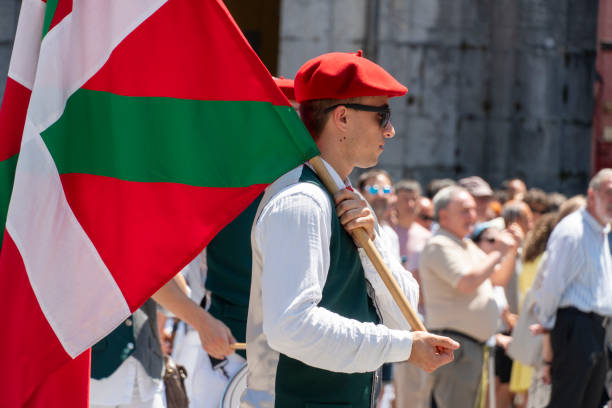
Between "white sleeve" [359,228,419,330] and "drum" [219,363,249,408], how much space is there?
716 millimetres

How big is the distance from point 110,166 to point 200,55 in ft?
1.34

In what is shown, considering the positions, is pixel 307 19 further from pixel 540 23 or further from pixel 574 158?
pixel 574 158

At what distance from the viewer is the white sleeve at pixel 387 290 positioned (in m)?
2.79

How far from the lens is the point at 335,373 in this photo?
2607 mm

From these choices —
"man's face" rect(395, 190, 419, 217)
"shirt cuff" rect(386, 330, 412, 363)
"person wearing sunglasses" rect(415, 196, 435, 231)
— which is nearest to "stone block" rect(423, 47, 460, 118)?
"man's face" rect(395, 190, 419, 217)

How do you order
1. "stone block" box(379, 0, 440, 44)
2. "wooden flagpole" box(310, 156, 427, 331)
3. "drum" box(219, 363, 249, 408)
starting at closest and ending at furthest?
"wooden flagpole" box(310, 156, 427, 331)
"drum" box(219, 363, 249, 408)
"stone block" box(379, 0, 440, 44)

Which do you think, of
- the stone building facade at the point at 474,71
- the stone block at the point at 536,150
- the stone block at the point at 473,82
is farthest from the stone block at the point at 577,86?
the stone block at the point at 473,82

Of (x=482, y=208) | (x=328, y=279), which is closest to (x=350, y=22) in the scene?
(x=482, y=208)

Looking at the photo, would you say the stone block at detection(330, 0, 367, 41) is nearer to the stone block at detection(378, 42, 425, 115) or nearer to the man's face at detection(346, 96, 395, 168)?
the stone block at detection(378, 42, 425, 115)

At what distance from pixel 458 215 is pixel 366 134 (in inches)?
157

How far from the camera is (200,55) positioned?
9.75ft

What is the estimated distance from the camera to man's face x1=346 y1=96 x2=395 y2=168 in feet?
9.18

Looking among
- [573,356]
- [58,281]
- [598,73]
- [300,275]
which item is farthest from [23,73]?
[598,73]

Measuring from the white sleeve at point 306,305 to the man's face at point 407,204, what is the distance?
6417 mm
